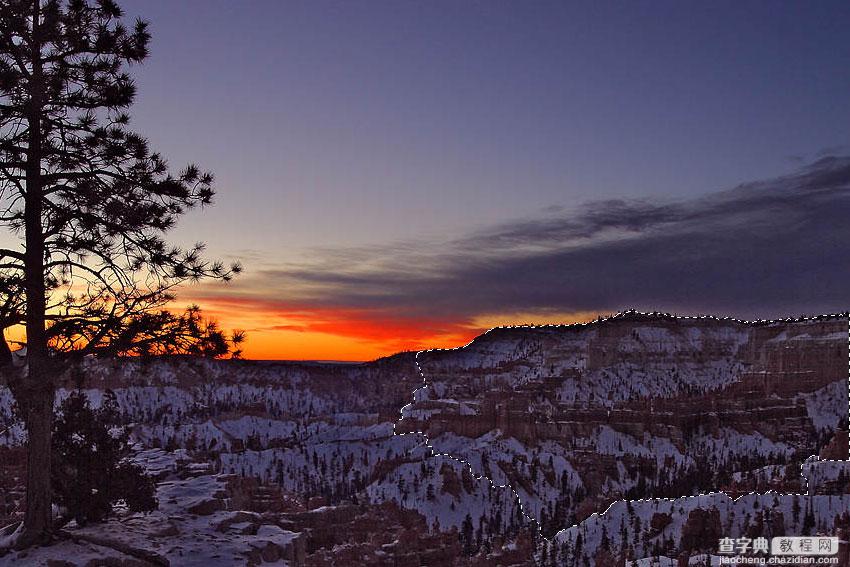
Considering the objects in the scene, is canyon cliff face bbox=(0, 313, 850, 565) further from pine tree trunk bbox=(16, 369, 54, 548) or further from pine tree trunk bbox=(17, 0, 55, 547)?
pine tree trunk bbox=(17, 0, 55, 547)

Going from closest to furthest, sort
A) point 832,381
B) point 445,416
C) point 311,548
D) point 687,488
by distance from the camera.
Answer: point 311,548 → point 687,488 → point 445,416 → point 832,381

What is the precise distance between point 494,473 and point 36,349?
122577 mm

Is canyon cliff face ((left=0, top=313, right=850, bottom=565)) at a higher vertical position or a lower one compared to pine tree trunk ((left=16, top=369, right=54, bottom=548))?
lower

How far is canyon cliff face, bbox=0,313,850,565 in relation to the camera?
27.7 m

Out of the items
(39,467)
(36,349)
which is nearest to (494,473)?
(39,467)

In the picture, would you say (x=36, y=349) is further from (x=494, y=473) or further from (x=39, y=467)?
(x=494, y=473)

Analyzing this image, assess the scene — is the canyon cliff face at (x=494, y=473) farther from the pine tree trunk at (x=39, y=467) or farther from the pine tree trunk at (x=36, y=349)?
the pine tree trunk at (x=36, y=349)

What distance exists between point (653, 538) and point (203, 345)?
55085 millimetres

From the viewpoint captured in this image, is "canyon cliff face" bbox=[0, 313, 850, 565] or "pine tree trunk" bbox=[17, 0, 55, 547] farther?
"canyon cliff face" bbox=[0, 313, 850, 565]

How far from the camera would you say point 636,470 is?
13725cm

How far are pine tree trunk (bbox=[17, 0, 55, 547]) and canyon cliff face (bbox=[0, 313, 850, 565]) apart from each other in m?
1.17

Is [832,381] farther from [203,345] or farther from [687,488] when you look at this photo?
[203,345]

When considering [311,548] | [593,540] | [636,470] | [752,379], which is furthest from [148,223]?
[752,379]

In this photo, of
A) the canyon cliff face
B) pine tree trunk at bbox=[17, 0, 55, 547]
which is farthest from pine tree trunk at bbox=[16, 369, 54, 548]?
the canyon cliff face
